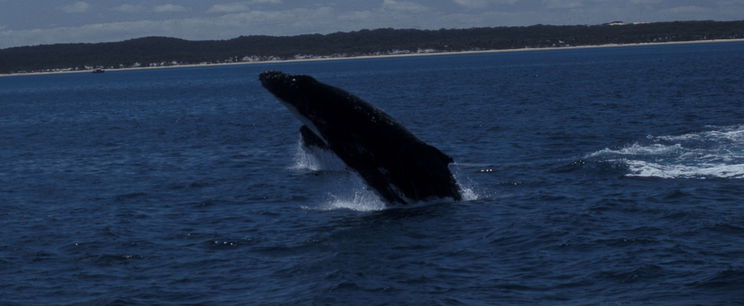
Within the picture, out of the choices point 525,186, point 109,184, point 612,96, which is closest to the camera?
point 525,186

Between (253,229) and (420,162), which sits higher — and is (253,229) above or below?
below

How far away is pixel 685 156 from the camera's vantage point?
2892cm

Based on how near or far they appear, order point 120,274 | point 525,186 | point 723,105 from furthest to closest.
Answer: point 723,105 < point 525,186 < point 120,274

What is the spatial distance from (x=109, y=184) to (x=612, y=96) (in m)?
46.2

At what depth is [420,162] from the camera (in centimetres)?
1967

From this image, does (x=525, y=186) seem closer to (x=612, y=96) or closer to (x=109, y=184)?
(x=109, y=184)

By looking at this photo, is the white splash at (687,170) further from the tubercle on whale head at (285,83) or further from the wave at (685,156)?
the tubercle on whale head at (285,83)

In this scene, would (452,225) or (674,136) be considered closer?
(452,225)

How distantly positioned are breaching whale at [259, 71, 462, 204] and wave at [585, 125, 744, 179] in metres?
8.80

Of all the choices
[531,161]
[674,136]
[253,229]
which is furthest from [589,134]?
[253,229]

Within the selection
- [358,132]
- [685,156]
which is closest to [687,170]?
[685,156]

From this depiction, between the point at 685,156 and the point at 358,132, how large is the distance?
14643mm

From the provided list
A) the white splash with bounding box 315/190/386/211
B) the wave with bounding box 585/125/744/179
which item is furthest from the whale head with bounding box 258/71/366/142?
the wave with bounding box 585/125/744/179

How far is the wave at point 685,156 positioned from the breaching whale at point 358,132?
8796mm
